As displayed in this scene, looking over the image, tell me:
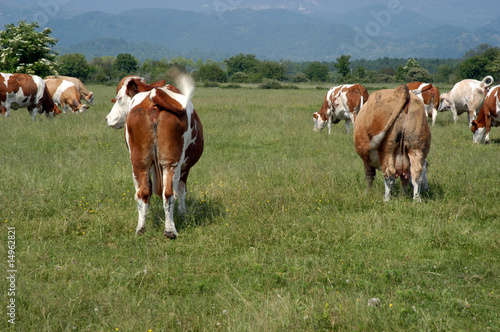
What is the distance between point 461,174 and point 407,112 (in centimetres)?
300

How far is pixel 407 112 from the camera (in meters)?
6.28

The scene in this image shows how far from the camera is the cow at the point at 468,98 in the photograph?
16.2 m

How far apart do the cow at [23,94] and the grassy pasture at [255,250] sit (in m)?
7.65

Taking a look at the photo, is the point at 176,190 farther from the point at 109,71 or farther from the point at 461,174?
the point at 109,71

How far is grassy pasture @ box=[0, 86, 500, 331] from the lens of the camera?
12.0ft

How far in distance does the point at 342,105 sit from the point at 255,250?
10.7 metres

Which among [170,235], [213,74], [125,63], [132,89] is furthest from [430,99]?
[125,63]

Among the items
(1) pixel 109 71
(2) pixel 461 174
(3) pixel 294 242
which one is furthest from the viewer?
(1) pixel 109 71

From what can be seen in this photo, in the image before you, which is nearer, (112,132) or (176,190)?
(176,190)

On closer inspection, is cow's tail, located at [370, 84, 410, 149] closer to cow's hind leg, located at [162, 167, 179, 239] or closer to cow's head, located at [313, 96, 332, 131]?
cow's hind leg, located at [162, 167, 179, 239]

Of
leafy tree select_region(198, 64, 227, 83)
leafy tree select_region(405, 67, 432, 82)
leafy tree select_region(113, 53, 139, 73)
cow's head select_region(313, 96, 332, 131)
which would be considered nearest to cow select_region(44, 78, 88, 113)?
cow's head select_region(313, 96, 332, 131)

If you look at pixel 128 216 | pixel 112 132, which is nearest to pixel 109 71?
pixel 112 132

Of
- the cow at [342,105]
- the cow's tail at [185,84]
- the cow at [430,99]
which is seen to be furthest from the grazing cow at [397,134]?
the cow at [430,99]

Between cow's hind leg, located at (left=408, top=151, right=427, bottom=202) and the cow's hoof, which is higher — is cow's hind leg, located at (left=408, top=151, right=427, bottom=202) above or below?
above
